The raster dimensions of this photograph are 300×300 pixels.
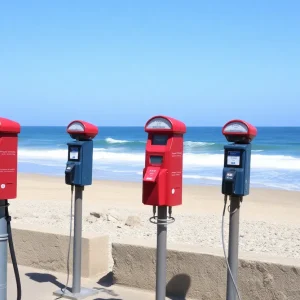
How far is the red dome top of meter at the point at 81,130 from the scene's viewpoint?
5.04 m

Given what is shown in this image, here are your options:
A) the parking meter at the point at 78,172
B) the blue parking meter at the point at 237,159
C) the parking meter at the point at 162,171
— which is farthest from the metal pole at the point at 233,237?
the parking meter at the point at 78,172

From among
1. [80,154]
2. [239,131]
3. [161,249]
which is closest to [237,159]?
[239,131]

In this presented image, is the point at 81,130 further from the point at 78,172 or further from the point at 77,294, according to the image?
the point at 77,294

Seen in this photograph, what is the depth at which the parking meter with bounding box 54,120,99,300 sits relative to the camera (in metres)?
5.03

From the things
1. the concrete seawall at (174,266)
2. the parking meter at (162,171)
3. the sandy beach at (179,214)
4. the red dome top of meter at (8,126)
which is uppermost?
the red dome top of meter at (8,126)

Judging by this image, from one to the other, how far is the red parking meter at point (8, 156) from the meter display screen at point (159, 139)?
3.44ft

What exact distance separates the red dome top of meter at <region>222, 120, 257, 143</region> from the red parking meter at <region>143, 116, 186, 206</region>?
1.13ft

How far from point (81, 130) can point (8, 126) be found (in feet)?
4.86

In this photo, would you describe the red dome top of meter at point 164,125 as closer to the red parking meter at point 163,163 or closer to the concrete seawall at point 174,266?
the red parking meter at point 163,163

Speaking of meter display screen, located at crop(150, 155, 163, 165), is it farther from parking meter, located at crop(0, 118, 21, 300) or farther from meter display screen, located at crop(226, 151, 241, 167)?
parking meter, located at crop(0, 118, 21, 300)

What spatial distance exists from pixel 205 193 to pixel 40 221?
774 centimetres

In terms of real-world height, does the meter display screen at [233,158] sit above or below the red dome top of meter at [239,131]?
below

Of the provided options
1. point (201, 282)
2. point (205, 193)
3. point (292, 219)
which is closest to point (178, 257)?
point (201, 282)

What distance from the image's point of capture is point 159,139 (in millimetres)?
4234
